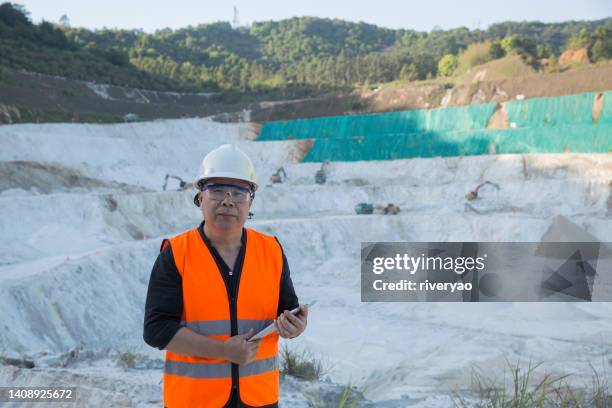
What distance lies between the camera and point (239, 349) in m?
2.03

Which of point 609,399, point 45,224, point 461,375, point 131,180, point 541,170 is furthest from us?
point 131,180

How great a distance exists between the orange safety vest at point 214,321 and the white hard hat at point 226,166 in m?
0.29

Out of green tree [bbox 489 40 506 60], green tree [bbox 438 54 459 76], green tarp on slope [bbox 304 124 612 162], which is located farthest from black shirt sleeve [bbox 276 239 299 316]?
green tree [bbox 438 54 459 76]

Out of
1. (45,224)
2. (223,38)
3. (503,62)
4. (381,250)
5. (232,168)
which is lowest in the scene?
(381,250)

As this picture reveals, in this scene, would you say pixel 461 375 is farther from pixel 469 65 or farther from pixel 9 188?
pixel 469 65

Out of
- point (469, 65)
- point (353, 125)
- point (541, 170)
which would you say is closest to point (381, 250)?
point (541, 170)

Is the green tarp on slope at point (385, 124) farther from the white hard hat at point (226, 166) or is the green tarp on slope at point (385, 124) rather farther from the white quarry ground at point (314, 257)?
the white hard hat at point (226, 166)

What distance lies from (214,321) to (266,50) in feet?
444

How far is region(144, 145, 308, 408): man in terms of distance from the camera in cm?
208

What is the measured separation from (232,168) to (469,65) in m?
58.3

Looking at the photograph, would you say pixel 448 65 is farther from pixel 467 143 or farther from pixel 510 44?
pixel 467 143

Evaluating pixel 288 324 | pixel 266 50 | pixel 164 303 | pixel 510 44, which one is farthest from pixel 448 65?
pixel 266 50

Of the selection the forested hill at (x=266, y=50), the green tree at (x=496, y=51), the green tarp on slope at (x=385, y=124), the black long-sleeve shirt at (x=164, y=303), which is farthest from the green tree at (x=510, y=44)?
the black long-sleeve shirt at (x=164, y=303)

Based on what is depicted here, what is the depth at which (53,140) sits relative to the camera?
25.5 meters
